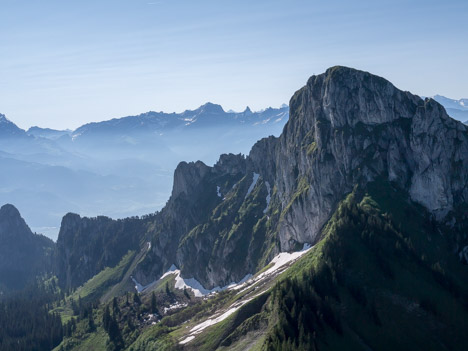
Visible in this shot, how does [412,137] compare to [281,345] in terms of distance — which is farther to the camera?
[412,137]

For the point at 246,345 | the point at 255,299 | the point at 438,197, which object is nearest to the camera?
the point at 246,345

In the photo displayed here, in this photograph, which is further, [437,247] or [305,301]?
[437,247]

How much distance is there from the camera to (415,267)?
155 meters

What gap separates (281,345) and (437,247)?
76.0m

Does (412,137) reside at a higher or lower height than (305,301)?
higher

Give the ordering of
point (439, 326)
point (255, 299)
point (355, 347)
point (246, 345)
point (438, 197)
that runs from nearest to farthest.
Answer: point (355, 347) < point (439, 326) < point (246, 345) < point (255, 299) < point (438, 197)

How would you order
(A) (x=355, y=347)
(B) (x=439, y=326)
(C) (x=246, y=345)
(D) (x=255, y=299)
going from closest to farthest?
(A) (x=355, y=347)
(B) (x=439, y=326)
(C) (x=246, y=345)
(D) (x=255, y=299)

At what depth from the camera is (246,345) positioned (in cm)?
14662

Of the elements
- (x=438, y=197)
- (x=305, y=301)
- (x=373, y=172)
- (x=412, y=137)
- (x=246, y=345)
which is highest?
(x=412, y=137)

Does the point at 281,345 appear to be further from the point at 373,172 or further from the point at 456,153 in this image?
the point at 456,153

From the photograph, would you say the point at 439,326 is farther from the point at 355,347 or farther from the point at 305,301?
the point at 305,301

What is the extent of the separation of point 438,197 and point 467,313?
55526mm

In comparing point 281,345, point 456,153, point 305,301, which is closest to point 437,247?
point 456,153

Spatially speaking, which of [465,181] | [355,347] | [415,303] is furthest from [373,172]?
[355,347]
